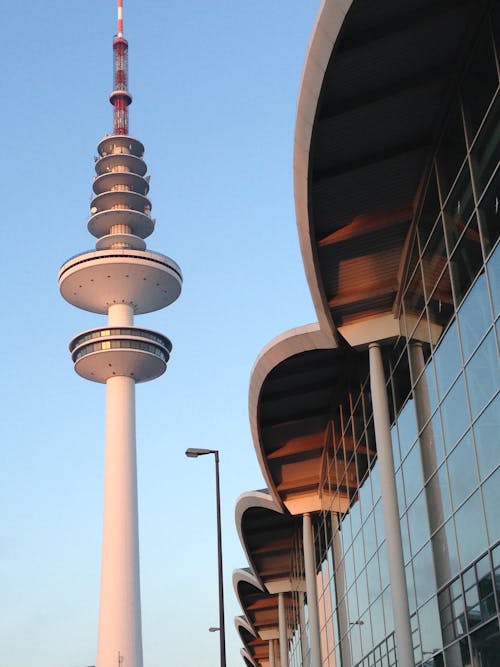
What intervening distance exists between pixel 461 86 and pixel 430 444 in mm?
6796

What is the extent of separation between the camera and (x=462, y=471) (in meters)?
18.7

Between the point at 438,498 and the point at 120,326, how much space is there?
85.3 metres

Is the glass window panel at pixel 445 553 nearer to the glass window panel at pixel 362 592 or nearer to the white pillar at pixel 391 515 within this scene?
the white pillar at pixel 391 515

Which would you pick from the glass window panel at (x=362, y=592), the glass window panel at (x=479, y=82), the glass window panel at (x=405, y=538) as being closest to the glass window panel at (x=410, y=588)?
the glass window panel at (x=405, y=538)

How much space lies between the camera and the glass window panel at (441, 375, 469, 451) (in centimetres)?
1866

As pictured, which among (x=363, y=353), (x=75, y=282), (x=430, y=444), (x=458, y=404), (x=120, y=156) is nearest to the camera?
(x=458, y=404)

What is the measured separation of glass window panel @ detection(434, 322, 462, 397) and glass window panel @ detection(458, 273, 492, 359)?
46 centimetres

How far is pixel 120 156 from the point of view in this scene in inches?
4567

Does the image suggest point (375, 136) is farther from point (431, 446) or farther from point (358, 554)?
point (358, 554)

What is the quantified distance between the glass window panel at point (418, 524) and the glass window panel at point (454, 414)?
7.45 ft

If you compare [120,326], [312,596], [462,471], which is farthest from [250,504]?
[120,326]

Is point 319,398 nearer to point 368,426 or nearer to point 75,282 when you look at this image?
point 368,426

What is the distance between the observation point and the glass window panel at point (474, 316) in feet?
56.8

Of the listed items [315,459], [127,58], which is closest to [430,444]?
[315,459]
